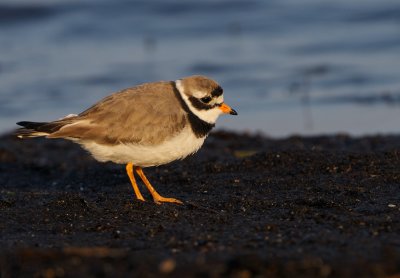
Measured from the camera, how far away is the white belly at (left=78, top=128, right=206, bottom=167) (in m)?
7.08

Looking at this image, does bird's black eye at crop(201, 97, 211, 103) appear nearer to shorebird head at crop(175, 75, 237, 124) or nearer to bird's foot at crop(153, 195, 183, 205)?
shorebird head at crop(175, 75, 237, 124)

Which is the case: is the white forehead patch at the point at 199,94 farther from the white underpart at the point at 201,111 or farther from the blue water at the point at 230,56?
the blue water at the point at 230,56

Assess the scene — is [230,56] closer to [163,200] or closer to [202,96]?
[202,96]

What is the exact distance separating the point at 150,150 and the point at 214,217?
3.34ft

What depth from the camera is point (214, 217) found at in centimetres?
640

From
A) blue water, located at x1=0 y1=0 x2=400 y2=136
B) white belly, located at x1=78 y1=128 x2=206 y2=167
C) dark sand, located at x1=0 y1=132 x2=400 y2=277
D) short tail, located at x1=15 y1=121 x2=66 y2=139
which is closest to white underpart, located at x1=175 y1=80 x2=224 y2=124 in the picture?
white belly, located at x1=78 y1=128 x2=206 y2=167

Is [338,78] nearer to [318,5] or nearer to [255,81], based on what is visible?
[255,81]

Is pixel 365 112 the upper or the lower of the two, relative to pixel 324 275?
lower

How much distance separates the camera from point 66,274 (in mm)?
4645

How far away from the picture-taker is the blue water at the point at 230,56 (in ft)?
44.7

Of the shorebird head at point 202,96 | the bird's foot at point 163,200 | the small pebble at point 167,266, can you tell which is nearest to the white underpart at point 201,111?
the shorebird head at point 202,96

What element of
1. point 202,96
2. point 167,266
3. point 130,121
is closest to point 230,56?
point 202,96

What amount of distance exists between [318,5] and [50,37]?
6.65m

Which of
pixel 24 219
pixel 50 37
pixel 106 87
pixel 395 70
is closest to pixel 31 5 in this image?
pixel 50 37
